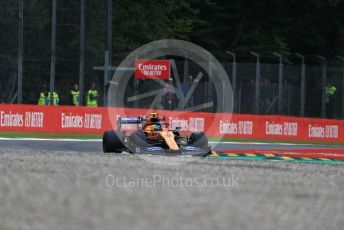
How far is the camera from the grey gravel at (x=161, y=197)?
611 cm

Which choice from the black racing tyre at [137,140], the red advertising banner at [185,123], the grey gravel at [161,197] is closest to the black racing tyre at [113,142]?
the black racing tyre at [137,140]

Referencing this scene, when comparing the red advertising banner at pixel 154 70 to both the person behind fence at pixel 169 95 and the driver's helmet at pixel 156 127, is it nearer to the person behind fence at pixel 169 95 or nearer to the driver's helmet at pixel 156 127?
the person behind fence at pixel 169 95

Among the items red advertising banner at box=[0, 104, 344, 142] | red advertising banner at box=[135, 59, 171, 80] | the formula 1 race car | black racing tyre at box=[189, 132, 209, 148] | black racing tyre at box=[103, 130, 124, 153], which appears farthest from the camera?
red advertising banner at box=[135, 59, 171, 80]

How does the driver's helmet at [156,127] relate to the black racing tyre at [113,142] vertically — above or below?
above

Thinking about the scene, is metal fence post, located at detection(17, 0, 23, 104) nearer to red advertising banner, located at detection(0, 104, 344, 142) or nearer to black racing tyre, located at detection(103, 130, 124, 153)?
red advertising banner, located at detection(0, 104, 344, 142)

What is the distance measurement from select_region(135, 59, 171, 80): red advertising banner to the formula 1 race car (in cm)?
1195

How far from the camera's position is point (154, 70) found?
29.3 meters

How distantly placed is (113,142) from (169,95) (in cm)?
1169

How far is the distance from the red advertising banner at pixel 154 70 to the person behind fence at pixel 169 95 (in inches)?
20.5

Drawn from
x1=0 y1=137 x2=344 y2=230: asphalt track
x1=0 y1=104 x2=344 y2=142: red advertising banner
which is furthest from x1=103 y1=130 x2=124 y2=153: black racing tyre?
x1=0 y1=104 x2=344 y2=142: red advertising banner

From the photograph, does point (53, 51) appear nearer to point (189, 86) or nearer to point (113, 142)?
point (189, 86)

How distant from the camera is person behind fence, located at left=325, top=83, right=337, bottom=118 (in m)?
30.8

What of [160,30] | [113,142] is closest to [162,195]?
[113,142]

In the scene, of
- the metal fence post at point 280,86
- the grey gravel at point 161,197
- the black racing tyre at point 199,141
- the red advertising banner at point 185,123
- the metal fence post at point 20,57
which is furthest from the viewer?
the metal fence post at point 280,86
